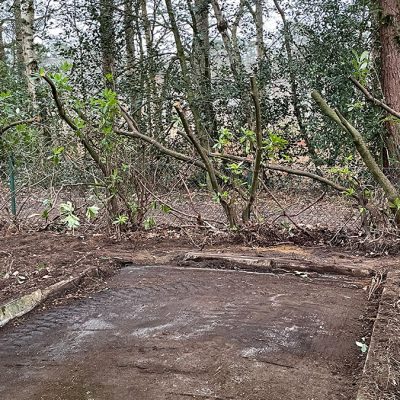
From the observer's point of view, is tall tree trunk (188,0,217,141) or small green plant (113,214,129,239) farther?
tall tree trunk (188,0,217,141)

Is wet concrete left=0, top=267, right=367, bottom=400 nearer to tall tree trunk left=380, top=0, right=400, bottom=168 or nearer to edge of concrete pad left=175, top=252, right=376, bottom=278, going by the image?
edge of concrete pad left=175, top=252, right=376, bottom=278

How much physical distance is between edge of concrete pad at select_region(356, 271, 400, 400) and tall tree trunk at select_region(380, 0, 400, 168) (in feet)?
15.1

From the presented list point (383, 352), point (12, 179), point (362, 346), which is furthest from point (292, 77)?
point (383, 352)

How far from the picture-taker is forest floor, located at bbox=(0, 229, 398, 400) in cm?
270

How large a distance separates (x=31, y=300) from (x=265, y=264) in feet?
7.34

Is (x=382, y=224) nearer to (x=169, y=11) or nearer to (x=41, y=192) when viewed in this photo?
(x=41, y=192)

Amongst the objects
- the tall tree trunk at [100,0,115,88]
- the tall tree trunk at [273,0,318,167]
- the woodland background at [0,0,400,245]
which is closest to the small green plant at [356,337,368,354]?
the woodland background at [0,0,400,245]

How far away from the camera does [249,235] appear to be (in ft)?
19.3

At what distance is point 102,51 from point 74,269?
7.71 m

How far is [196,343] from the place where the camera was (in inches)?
126

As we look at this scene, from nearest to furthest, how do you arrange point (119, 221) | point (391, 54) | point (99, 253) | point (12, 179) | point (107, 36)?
point (99, 253) < point (119, 221) < point (12, 179) < point (391, 54) < point (107, 36)

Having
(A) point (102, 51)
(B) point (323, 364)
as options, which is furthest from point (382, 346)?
(A) point (102, 51)

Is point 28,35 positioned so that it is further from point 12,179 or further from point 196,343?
point 196,343

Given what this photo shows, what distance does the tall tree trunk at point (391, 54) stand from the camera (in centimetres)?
768
